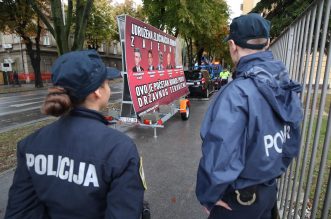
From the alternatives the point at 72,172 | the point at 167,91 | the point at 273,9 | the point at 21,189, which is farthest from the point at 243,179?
the point at 273,9

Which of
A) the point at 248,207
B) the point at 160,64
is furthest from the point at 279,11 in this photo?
the point at 248,207

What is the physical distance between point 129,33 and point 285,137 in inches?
221

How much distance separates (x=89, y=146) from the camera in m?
1.46

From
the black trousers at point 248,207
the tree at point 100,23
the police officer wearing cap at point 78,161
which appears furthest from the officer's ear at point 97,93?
the tree at point 100,23

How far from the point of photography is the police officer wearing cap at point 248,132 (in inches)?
63.1

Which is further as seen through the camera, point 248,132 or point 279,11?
point 279,11

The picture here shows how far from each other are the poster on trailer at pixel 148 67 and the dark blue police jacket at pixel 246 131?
526 cm

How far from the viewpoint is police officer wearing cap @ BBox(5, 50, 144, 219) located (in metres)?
1.46

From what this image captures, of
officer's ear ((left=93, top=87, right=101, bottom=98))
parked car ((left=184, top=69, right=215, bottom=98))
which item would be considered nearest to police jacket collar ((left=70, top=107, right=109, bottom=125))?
officer's ear ((left=93, top=87, right=101, bottom=98))

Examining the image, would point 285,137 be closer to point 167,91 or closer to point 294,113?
point 294,113

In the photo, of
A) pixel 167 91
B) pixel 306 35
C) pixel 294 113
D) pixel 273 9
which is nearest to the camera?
pixel 294 113

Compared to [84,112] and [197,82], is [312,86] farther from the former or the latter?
[197,82]

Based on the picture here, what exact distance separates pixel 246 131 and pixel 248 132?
14 mm

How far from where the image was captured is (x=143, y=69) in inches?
300
